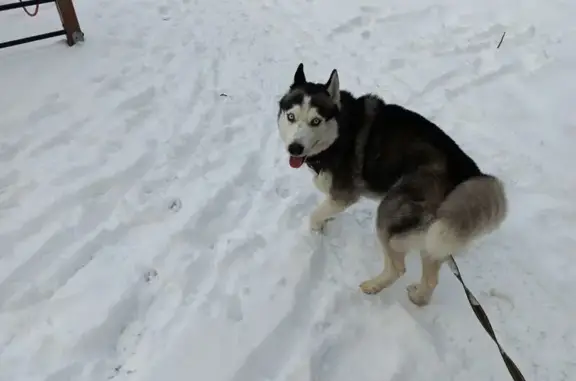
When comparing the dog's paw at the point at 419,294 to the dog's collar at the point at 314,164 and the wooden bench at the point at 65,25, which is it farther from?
the wooden bench at the point at 65,25

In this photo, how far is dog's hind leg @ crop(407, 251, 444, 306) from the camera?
117 inches

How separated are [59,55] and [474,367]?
4.70 m

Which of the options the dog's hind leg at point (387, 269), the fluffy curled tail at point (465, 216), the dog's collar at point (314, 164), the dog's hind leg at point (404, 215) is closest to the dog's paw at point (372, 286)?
the dog's hind leg at point (387, 269)

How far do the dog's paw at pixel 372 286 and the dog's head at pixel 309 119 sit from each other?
88 cm

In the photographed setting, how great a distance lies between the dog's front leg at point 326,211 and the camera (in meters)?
3.37

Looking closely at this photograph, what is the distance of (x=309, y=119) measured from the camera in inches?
122

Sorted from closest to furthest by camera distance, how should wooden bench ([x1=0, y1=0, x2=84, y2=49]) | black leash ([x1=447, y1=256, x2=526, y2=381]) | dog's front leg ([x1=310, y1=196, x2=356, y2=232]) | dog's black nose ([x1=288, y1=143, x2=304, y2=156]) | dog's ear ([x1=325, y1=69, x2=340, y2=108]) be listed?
1. black leash ([x1=447, y1=256, x2=526, y2=381])
2. dog's black nose ([x1=288, y1=143, x2=304, y2=156])
3. dog's ear ([x1=325, y1=69, x2=340, y2=108])
4. dog's front leg ([x1=310, y1=196, x2=356, y2=232])
5. wooden bench ([x1=0, y1=0, x2=84, y2=49])

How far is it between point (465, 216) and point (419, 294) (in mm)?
697

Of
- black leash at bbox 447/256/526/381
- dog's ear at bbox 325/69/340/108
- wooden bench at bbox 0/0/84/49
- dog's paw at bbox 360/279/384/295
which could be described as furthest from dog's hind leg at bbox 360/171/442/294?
wooden bench at bbox 0/0/84/49

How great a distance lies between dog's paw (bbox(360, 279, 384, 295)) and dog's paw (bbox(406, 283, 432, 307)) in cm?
19

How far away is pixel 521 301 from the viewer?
3225mm

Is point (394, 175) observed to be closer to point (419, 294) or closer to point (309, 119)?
point (309, 119)

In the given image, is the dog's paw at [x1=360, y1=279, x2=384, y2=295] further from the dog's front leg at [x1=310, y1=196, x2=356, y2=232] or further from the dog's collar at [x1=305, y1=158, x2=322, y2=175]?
the dog's collar at [x1=305, y1=158, x2=322, y2=175]

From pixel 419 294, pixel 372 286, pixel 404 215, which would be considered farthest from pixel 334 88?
pixel 419 294
